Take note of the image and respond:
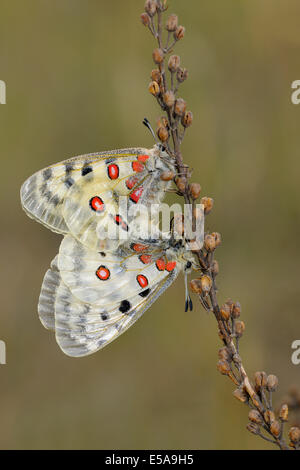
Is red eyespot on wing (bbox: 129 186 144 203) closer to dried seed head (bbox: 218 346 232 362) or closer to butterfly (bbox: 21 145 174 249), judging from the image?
butterfly (bbox: 21 145 174 249)

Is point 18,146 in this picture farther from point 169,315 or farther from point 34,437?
point 34,437

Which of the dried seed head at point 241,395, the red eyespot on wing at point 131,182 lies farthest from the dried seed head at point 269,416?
the red eyespot on wing at point 131,182

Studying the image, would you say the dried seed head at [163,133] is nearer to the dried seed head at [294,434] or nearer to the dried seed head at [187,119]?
the dried seed head at [187,119]

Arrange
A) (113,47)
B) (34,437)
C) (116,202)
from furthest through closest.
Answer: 1. (113,47)
2. (34,437)
3. (116,202)

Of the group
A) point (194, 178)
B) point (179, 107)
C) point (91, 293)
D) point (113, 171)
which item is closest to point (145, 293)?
point (91, 293)

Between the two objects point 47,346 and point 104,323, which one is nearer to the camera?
point 104,323

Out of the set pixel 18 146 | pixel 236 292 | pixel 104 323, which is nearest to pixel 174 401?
pixel 236 292
